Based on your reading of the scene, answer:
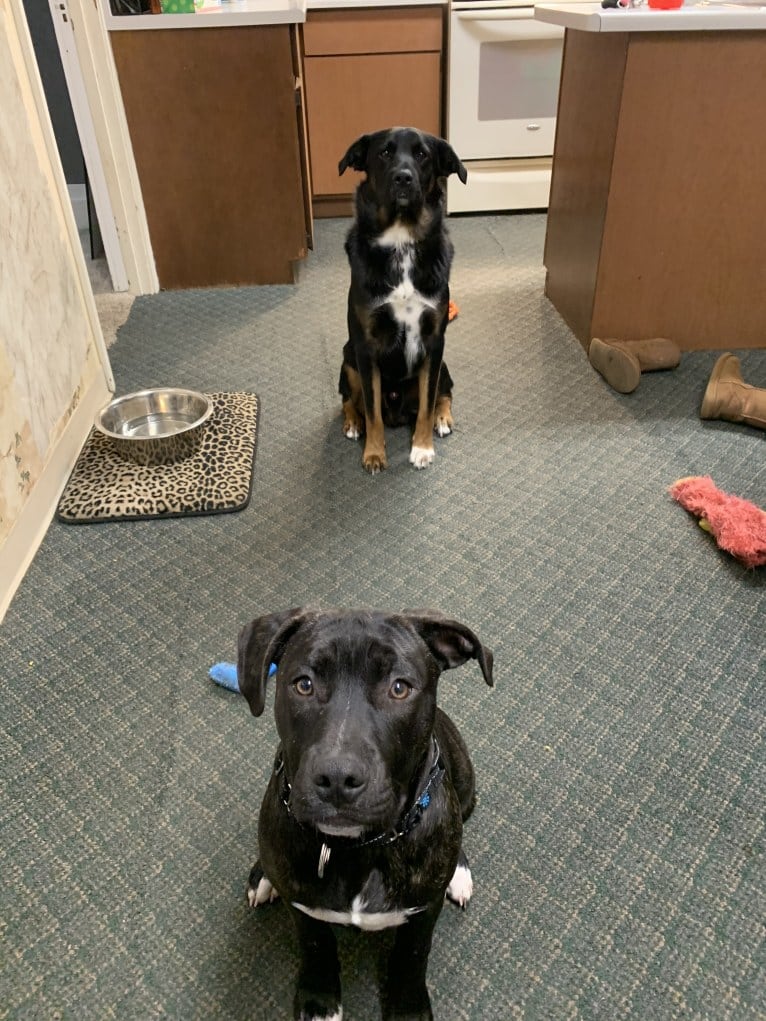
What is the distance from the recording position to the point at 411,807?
3.42 ft

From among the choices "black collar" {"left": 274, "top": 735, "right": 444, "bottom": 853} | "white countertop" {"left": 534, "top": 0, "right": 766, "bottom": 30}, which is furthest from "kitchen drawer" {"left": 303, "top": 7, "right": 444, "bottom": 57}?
"black collar" {"left": 274, "top": 735, "right": 444, "bottom": 853}

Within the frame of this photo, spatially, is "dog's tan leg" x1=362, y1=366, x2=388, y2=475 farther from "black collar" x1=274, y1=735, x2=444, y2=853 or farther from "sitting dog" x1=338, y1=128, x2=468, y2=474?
"black collar" x1=274, y1=735, x2=444, y2=853

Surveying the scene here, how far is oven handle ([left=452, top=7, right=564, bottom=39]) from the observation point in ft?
13.2

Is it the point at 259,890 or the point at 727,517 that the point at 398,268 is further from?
the point at 259,890

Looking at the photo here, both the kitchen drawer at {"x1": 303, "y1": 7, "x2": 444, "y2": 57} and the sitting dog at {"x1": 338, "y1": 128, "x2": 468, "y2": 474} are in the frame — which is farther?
the kitchen drawer at {"x1": 303, "y1": 7, "x2": 444, "y2": 57}

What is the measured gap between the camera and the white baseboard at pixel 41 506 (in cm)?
196

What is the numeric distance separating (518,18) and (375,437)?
291 centimetres

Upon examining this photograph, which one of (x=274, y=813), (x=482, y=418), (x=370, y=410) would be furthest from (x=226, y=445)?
(x=274, y=813)

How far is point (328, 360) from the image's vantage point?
3.12 m

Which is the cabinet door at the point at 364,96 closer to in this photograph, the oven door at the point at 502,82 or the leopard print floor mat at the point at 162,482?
the oven door at the point at 502,82

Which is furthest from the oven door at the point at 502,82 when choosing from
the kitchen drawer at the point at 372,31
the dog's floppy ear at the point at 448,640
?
the dog's floppy ear at the point at 448,640

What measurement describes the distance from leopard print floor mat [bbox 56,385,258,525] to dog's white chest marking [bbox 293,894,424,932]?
4.55ft

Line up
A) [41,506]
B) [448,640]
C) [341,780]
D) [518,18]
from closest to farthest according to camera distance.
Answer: [341,780] → [448,640] → [41,506] → [518,18]

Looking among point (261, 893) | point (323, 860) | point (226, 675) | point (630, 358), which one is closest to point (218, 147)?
point (630, 358)
